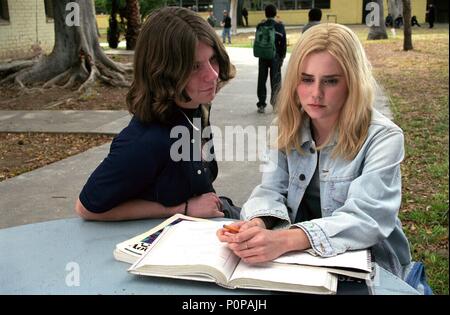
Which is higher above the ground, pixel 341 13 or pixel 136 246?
pixel 341 13

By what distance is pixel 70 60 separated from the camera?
11250 millimetres

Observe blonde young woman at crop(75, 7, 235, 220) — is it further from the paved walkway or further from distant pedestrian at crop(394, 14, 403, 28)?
distant pedestrian at crop(394, 14, 403, 28)

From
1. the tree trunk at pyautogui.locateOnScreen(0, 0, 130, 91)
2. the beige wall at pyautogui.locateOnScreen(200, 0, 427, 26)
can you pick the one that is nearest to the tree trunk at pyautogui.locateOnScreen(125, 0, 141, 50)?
the tree trunk at pyautogui.locateOnScreen(0, 0, 130, 91)

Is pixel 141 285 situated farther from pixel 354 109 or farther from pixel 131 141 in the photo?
pixel 354 109

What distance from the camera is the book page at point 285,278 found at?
132 centimetres

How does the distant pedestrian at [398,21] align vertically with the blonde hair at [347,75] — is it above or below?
above

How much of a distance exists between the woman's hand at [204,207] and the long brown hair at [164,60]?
12.6 inches

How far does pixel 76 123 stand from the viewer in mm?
7699

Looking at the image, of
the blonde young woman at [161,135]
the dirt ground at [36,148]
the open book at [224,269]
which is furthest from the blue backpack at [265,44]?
the open book at [224,269]

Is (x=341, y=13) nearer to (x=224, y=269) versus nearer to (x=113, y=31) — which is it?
(x=113, y=31)

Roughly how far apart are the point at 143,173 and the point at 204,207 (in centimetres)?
28

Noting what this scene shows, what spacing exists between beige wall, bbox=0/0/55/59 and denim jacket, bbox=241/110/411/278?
1582 cm

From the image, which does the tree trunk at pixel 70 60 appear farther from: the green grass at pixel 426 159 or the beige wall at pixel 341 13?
the beige wall at pixel 341 13

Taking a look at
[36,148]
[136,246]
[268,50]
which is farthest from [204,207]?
[268,50]
